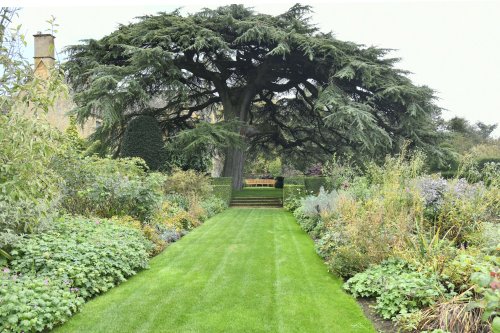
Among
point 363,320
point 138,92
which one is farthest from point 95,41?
point 363,320

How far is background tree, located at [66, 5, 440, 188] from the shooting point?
588 inches

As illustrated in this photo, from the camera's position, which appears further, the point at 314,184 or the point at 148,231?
the point at 314,184

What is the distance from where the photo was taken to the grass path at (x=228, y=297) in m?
3.77

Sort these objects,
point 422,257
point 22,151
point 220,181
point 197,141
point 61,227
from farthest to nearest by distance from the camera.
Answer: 1. point 220,181
2. point 197,141
3. point 61,227
4. point 422,257
5. point 22,151

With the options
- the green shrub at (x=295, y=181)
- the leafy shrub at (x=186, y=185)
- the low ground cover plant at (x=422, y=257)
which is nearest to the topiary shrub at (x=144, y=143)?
the leafy shrub at (x=186, y=185)

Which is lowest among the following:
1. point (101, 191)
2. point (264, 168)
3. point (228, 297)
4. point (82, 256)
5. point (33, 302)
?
point (228, 297)

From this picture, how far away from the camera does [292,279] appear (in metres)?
5.32

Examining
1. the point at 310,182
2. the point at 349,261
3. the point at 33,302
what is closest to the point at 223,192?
the point at 310,182

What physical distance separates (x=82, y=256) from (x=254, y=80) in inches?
624

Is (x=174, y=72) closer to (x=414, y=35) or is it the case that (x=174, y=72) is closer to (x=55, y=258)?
(x=414, y=35)

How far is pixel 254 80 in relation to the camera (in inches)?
764

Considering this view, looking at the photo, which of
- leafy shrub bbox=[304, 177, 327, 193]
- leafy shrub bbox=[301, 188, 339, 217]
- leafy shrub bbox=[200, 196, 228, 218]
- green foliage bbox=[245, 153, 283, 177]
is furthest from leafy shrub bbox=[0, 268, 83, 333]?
green foliage bbox=[245, 153, 283, 177]

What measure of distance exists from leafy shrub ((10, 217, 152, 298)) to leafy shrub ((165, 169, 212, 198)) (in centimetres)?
652

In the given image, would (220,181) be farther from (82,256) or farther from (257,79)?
(82,256)
